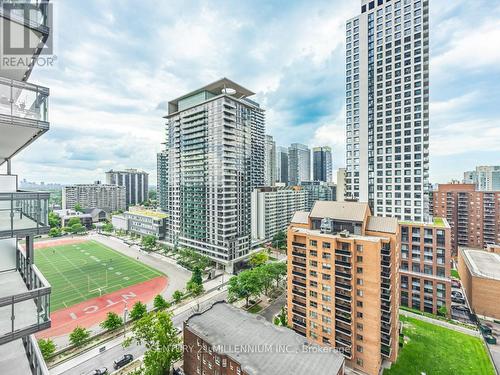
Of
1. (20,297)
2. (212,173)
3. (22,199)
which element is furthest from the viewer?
(212,173)

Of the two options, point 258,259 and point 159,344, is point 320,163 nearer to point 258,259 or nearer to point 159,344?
point 258,259

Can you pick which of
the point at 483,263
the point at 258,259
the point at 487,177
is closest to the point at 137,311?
the point at 258,259

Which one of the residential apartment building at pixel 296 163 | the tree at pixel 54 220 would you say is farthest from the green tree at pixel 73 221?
the residential apartment building at pixel 296 163

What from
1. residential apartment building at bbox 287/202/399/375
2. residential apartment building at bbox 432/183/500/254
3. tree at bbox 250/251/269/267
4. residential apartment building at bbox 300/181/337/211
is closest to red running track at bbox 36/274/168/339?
tree at bbox 250/251/269/267

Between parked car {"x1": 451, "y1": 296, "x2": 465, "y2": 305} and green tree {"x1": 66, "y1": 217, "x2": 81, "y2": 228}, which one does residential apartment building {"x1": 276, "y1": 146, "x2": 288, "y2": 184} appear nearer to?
green tree {"x1": 66, "y1": 217, "x2": 81, "y2": 228}

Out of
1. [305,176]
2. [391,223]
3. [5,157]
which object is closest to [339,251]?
[391,223]

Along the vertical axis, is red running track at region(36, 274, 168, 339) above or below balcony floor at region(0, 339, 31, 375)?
below

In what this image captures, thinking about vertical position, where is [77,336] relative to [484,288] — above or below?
below
